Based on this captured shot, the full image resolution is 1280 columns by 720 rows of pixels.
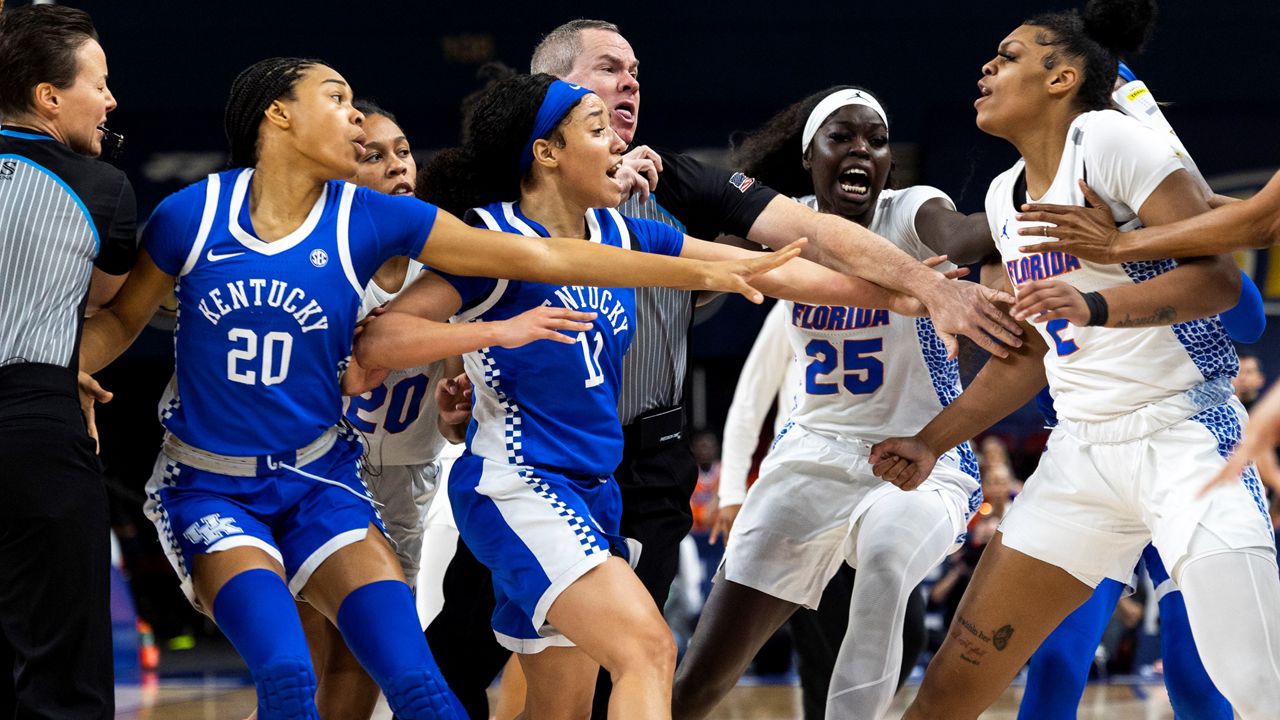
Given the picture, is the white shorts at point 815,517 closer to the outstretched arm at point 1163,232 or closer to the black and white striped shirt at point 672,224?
the black and white striped shirt at point 672,224

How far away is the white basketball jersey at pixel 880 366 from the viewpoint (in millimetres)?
4598

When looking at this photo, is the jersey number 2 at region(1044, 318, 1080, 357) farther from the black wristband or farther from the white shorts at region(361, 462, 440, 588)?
the white shorts at region(361, 462, 440, 588)

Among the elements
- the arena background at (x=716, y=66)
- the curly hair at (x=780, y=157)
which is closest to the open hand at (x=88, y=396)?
the curly hair at (x=780, y=157)

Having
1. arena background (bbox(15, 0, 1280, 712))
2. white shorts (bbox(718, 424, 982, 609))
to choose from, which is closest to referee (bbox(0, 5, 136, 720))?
white shorts (bbox(718, 424, 982, 609))

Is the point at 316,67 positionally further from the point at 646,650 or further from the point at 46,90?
the point at 646,650

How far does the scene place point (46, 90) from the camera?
3619 mm

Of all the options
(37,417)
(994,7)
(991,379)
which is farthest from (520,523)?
(994,7)

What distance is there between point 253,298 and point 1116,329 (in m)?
2.19

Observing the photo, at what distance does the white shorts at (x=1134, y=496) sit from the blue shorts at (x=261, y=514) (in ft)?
5.80

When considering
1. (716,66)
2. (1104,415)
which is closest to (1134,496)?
(1104,415)

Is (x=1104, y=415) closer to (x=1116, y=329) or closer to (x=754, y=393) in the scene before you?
(x=1116, y=329)

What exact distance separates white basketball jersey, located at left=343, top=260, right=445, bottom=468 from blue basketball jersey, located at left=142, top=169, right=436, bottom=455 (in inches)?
38.4

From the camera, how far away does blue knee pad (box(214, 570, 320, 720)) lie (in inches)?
128

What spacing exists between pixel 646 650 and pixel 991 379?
4.80 feet
